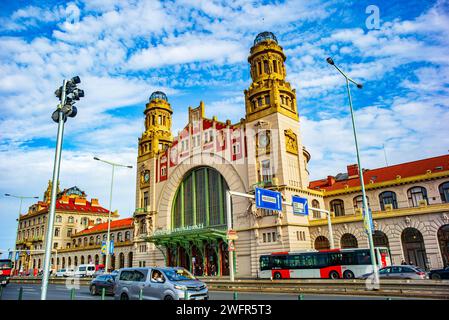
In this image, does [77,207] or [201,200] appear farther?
[77,207]

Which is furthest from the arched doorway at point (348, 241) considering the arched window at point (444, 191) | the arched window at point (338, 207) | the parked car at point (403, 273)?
the parked car at point (403, 273)

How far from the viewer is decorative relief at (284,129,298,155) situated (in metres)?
45.6

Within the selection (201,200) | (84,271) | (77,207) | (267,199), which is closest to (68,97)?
(267,199)

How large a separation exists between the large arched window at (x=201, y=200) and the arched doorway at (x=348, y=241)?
1542cm

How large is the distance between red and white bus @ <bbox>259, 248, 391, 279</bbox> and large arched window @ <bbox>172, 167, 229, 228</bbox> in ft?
39.0

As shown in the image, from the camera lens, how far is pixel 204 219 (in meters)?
51.4

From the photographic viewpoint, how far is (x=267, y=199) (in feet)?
95.3

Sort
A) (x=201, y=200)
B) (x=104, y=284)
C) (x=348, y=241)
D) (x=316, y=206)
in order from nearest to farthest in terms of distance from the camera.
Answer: (x=104, y=284), (x=348, y=241), (x=316, y=206), (x=201, y=200)

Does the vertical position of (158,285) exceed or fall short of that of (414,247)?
it falls short

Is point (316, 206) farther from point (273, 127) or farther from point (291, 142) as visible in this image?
point (273, 127)

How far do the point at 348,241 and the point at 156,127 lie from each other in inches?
1519

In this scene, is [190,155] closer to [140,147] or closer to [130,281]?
[140,147]
